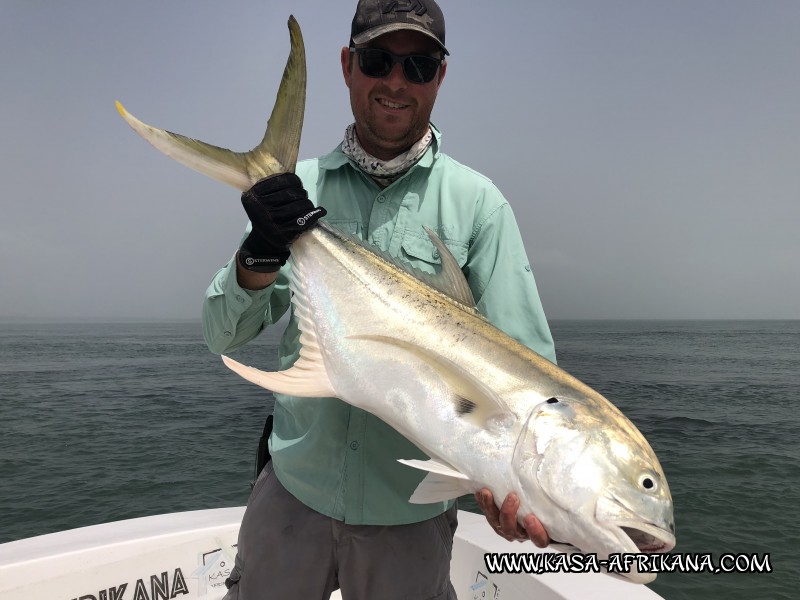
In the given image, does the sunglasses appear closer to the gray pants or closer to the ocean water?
the gray pants

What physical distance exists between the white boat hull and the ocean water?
418 cm

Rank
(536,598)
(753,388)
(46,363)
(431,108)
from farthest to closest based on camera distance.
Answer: (46,363) → (753,388) → (536,598) → (431,108)

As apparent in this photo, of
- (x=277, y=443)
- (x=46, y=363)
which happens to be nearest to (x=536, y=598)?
(x=277, y=443)

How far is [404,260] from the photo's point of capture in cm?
251

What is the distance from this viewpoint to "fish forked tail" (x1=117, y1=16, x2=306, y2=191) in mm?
2195

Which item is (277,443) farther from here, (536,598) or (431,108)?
(536,598)

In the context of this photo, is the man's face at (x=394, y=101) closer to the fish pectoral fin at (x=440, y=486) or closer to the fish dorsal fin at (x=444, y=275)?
the fish dorsal fin at (x=444, y=275)

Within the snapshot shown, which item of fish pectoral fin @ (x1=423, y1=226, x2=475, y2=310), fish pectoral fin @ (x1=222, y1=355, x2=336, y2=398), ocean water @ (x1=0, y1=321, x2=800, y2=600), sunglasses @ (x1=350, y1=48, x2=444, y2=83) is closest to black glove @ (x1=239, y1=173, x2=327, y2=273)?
fish pectoral fin @ (x1=222, y1=355, x2=336, y2=398)

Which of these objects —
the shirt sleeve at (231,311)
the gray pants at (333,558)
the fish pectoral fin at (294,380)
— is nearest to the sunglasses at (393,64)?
the shirt sleeve at (231,311)

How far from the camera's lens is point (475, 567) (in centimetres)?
404

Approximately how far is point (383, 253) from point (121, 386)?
2419cm

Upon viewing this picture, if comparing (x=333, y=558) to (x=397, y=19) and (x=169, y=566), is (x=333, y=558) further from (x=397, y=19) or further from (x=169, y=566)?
(x=397, y=19)

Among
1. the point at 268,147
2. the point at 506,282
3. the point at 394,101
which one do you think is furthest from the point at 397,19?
the point at 506,282

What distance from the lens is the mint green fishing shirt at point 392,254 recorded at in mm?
2352
